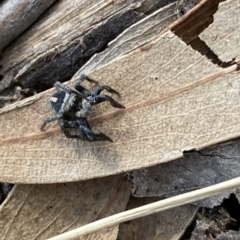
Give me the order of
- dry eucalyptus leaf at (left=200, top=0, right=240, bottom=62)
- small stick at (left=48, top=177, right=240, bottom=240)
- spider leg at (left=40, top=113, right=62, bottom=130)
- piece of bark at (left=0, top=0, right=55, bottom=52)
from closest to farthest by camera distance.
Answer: small stick at (left=48, top=177, right=240, bottom=240) → dry eucalyptus leaf at (left=200, top=0, right=240, bottom=62) → spider leg at (left=40, top=113, right=62, bottom=130) → piece of bark at (left=0, top=0, right=55, bottom=52)

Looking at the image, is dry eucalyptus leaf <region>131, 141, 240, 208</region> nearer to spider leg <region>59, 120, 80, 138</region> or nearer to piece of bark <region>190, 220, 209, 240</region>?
piece of bark <region>190, 220, 209, 240</region>

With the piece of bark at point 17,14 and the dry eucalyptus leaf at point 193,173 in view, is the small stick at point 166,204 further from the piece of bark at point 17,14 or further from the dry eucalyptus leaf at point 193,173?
the piece of bark at point 17,14

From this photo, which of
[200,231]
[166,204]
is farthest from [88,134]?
[200,231]

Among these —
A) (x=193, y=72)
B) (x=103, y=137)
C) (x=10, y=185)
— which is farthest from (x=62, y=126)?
(x=193, y=72)

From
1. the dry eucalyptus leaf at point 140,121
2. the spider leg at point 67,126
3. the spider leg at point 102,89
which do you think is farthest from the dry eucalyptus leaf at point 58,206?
the spider leg at point 102,89

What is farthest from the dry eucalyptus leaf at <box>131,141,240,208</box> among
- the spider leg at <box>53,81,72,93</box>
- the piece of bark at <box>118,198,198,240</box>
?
the spider leg at <box>53,81,72,93</box>

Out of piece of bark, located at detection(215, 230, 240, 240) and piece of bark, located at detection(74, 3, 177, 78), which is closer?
piece of bark, located at detection(215, 230, 240, 240)
